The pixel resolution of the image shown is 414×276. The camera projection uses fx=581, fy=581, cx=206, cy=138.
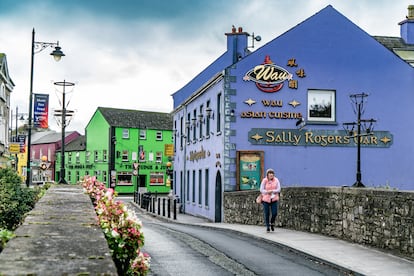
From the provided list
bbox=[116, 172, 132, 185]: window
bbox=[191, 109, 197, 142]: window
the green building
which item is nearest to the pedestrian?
bbox=[191, 109, 197, 142]: window

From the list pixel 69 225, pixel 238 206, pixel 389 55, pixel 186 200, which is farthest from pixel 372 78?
pixel 69 225

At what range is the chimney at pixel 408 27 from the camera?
3125cm

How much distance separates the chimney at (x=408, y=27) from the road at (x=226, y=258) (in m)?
20.7

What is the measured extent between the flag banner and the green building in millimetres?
42480

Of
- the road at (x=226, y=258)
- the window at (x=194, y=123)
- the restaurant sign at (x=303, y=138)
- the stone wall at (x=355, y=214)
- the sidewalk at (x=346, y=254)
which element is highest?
the window at (x=194, y=123)

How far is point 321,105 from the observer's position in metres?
26.6

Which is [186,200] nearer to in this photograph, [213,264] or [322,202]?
[322,202]

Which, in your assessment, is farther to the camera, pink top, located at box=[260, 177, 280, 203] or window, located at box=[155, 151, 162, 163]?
window, located at box=[155, 151, 162, 163]

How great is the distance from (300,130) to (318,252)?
1466 centimetres

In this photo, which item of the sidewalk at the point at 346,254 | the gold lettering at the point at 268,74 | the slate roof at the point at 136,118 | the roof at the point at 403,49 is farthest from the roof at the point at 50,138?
the sidewalk at the point at 346,254

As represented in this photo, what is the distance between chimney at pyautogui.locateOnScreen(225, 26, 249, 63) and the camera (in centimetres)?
2914

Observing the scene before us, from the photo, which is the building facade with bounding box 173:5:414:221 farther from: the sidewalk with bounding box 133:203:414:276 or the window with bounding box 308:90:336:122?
the sidewalk with bounding box 133:203:414:276

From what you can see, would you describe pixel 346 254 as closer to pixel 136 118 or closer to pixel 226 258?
pixel 226 258

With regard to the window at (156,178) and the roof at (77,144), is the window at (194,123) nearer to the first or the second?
the window at (156,178)
